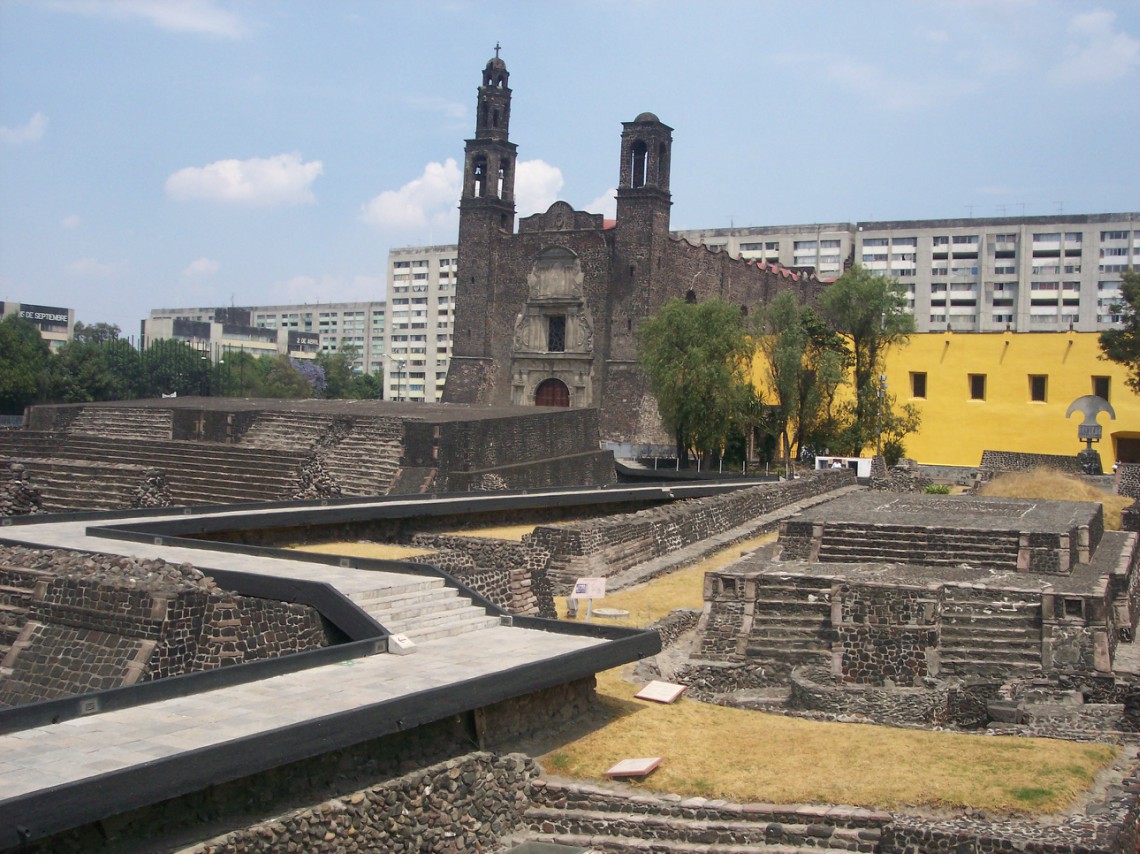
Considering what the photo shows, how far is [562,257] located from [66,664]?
117 ft

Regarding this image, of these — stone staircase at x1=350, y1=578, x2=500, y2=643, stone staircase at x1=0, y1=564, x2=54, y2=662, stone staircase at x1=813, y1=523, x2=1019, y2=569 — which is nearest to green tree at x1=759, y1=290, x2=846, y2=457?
stone staircase at x1=813, y1=523, x2=1019, y2=569

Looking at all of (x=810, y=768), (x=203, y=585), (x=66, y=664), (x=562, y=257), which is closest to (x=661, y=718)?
(x=810, y=768)

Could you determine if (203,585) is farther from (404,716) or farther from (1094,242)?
(1094,242)

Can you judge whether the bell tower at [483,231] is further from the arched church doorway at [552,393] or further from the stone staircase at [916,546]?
the stone staircase at [916,546]

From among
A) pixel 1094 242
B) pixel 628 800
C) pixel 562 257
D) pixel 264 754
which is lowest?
pixel 628 800

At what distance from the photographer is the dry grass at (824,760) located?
8.91m

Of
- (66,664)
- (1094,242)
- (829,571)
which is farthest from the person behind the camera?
(1094,242)

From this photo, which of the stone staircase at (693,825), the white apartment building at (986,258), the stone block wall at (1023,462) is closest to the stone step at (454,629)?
the stone staircase at (693,825)

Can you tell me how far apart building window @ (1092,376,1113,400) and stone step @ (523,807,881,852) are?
109 feet

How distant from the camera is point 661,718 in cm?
1093

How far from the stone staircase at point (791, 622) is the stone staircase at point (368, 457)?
11734mm

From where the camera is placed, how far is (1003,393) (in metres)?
38.6

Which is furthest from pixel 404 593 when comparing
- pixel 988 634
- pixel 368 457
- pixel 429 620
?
pixel 368 457

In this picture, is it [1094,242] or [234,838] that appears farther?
[1094,242]
